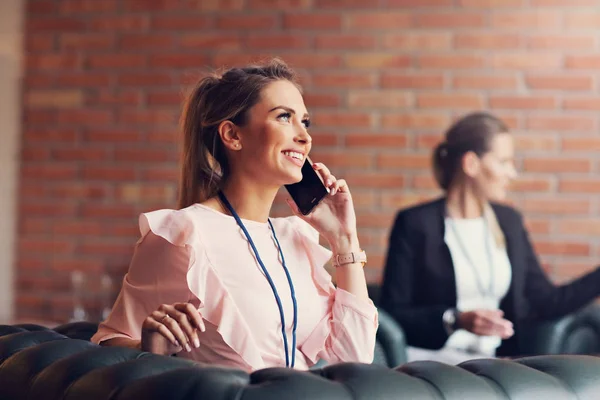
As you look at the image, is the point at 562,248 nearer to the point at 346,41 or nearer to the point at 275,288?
the point at 346,41

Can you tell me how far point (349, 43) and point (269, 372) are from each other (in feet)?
11.1

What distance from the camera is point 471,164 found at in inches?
150

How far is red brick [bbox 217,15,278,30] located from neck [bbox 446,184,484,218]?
133cm

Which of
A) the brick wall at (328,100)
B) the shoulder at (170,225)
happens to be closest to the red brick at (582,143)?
Answer: the brick wall at (328,100)

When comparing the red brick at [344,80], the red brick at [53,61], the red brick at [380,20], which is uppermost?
the red brick at [380,20]

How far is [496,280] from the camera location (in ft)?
11.9

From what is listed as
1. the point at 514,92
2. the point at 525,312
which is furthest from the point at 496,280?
the point at 514,92

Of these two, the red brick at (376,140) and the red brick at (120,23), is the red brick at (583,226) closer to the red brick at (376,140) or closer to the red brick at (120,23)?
the red brick at (376,140)

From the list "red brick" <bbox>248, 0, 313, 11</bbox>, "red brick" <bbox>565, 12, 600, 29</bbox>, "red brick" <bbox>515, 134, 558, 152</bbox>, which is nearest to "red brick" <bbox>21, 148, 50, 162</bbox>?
"red brick" <bbox>248, 0, 313, 11</bbox>

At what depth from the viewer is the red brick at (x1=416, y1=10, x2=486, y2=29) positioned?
439cm

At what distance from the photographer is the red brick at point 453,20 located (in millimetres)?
4395

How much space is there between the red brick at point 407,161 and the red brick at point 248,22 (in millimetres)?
861

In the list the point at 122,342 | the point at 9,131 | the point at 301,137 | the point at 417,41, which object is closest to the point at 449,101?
the point at 417,41

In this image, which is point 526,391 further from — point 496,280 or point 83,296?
point 83,296
